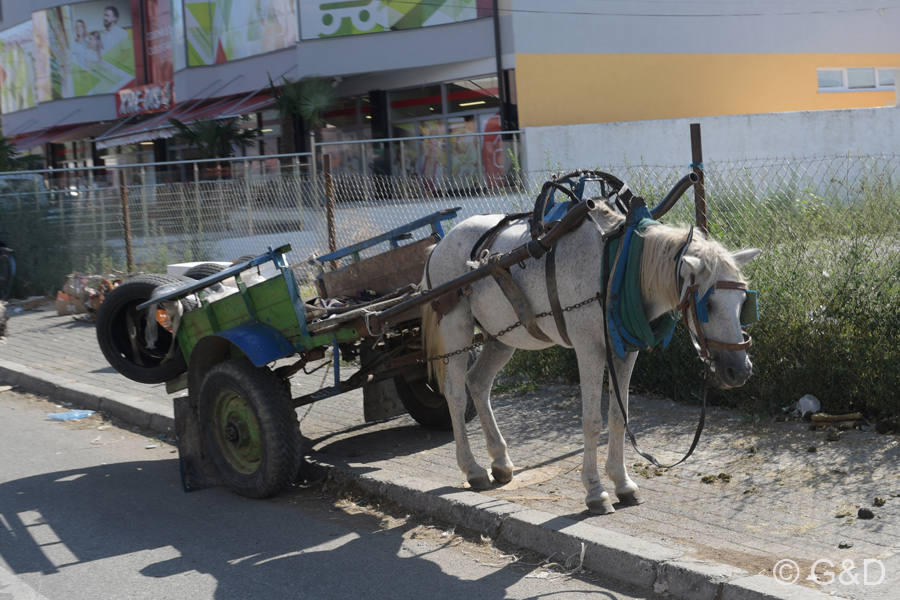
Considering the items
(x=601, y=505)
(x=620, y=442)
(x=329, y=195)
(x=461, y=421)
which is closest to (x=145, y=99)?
(x=329, y=195)

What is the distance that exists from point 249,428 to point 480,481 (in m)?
1.59

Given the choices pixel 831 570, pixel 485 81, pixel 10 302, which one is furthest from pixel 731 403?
pixel 485 81

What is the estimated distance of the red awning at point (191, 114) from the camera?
2389cm

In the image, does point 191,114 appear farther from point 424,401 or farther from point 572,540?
point 572,540

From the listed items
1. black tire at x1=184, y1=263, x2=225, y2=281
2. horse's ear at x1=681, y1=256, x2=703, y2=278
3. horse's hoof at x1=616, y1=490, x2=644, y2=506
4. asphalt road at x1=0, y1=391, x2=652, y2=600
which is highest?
horse's ear at x1=681, y1=256, x2=703, y2=278

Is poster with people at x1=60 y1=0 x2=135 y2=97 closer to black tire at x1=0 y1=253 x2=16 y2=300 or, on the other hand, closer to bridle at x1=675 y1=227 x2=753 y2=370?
black tire at x1=0 y1=253 x2=16 y2=300

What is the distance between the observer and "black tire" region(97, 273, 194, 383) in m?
6.39

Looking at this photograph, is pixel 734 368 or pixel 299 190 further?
pixel 299 190

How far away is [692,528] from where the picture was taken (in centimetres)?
440

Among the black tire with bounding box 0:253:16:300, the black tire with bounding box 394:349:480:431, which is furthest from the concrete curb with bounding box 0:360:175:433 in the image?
the black tire with bounding box 0:253:16:300

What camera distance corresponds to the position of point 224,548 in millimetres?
4785

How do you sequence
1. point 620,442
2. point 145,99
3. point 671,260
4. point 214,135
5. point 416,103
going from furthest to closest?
point 145,99 < point 214,135 < point 416,103 < point 620,442 < point 671,260

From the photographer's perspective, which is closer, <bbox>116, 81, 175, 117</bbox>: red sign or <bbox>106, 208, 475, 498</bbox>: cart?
<bbox>106, 208, 475, 498</bbox>: cart

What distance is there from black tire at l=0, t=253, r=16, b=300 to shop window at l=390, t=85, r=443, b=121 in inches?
439
